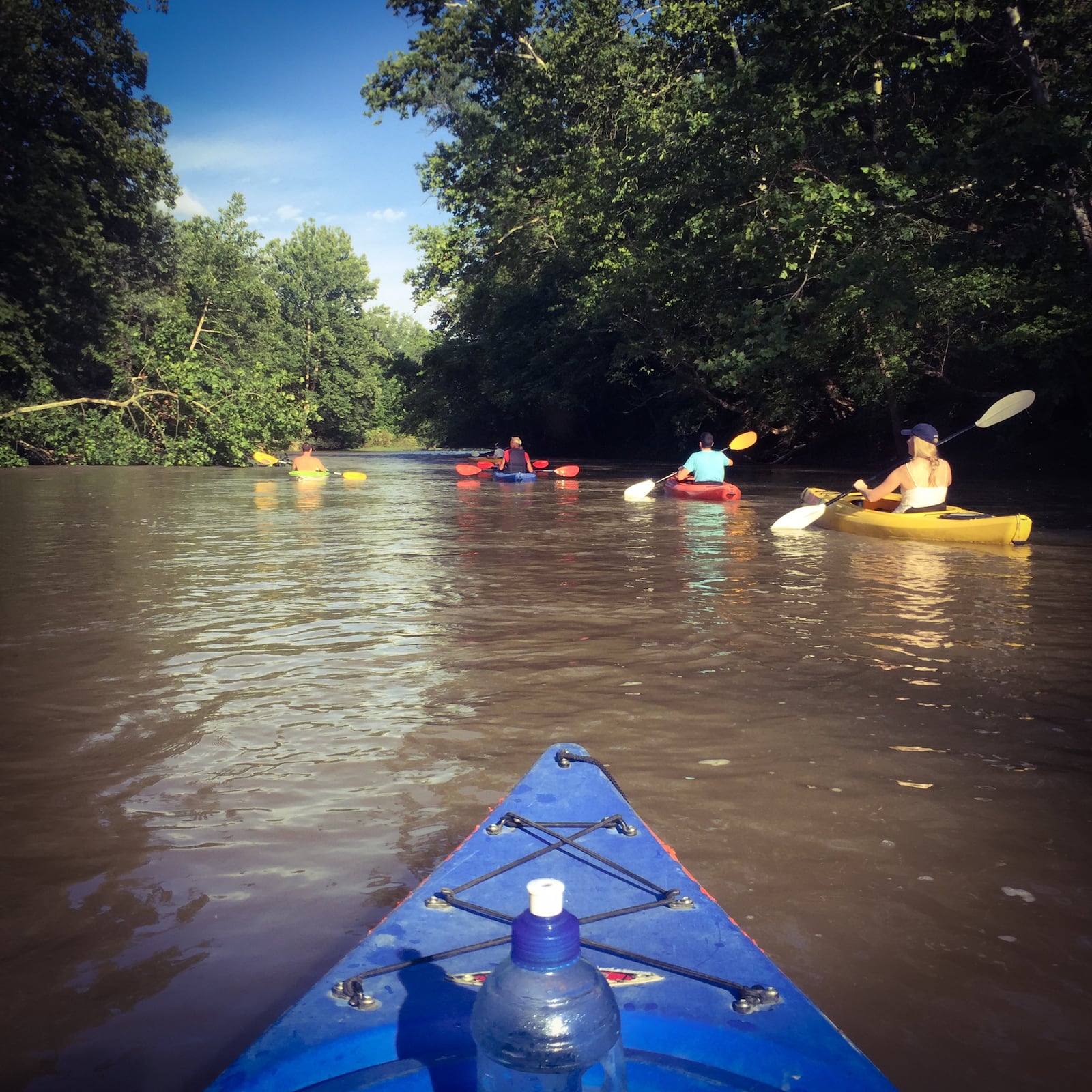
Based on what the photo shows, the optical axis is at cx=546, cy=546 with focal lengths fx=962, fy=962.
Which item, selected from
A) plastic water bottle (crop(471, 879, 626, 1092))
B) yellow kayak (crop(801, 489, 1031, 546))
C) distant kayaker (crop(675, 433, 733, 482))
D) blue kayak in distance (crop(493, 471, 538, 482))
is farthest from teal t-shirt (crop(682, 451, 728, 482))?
plastic water bottle (crop(471, 879, 626, 1092))

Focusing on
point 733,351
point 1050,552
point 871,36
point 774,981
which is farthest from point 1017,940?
point 733,351

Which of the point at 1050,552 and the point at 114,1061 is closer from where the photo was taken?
the point at 114,1061

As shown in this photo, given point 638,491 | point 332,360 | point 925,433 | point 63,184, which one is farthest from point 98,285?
point 332,360

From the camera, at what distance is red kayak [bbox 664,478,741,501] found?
1580cm

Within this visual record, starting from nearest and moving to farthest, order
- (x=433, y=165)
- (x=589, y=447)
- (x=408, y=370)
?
(x=433, y=165)
(x=589, y=447)
(x=408, y=370)

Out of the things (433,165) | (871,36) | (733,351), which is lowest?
(733,351)

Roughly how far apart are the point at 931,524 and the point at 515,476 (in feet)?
39.6

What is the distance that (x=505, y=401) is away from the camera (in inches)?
1507

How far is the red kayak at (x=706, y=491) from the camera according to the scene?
1580 centimetres

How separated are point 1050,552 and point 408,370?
39007mm

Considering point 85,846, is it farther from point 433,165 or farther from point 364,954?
point 433,165

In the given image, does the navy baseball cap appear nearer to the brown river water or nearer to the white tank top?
the white tank top

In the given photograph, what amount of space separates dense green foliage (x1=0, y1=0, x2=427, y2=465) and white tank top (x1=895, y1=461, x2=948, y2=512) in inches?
937

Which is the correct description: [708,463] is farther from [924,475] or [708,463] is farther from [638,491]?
[924,475]
